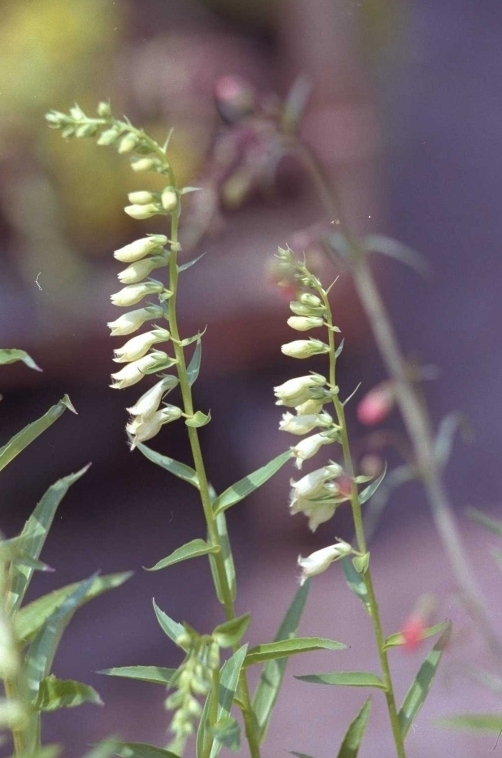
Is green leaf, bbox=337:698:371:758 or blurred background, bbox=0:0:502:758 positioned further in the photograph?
blurred background, bbox=0:0:502:758

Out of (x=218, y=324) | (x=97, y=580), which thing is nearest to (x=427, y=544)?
(x=218, y=324)

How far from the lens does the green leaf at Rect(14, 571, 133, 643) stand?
0.38 metres

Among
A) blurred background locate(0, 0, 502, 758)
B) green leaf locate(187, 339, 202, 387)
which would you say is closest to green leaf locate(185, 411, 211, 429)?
green leaf locate(187, 339, 202, 387)

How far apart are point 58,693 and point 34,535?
7 centimetres

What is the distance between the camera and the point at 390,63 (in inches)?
45.9

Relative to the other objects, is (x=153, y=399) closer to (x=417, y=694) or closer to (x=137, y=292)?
(x=137, y=292)

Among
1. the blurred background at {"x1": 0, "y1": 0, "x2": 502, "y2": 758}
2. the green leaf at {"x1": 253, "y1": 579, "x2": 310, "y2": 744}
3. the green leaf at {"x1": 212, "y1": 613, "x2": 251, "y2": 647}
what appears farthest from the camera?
the blurred background at {"x1": 0, "y1": 0, "x2": 502, "y2": 758}

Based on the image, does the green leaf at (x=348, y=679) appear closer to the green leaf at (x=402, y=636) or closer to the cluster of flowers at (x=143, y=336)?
the green leaf at (x=402, y=636)

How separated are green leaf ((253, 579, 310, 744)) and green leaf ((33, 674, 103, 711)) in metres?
0.10

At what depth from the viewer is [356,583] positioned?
395 mm

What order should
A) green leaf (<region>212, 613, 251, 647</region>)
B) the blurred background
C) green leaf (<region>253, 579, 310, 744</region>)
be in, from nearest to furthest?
1. green leaf (<region>212, 613, 251, 647</region>)
2. green leaf (<region>253, 579, 310, 744</region>)
3. the blurred background

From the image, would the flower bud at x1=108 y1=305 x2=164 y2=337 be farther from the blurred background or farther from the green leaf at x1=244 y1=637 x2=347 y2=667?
the blurred background

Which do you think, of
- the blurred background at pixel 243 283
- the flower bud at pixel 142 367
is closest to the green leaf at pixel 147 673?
the flower bud at pixel 142 367

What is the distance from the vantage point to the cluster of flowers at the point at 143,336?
14.4 inches
